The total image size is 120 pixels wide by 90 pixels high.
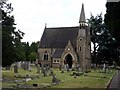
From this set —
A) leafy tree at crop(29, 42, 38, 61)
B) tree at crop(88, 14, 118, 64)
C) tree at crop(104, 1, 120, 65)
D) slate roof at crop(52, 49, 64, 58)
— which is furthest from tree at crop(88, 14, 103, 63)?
tree at crop(104, 1, 120, 65)

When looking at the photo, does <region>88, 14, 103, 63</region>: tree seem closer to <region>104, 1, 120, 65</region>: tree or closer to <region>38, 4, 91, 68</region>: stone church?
<region>38, 4, 91, 68</region>: stone church

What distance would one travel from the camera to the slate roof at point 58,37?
7925cm

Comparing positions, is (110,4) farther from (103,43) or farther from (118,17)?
(103,43)

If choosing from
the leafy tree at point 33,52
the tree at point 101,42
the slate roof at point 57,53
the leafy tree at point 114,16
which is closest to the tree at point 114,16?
the leafy tree at point 114,16

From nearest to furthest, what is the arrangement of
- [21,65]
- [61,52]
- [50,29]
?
[21,65], [61,52], [50,29]

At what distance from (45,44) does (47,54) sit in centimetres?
326

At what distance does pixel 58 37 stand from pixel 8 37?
54056 millimetres

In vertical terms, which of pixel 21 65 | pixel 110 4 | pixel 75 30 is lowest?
pixel 21 65

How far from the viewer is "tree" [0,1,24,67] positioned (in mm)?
27581

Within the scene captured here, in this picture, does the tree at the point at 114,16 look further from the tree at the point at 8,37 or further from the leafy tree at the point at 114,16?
the tree at the point at 8,37

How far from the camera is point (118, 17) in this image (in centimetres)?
1898

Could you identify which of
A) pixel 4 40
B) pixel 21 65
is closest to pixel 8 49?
pixel 4 40

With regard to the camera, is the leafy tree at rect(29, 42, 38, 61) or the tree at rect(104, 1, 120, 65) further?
the leafy tree at rect(29, 42, 38, 61)

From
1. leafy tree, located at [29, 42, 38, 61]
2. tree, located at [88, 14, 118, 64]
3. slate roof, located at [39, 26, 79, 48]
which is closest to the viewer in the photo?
tree, located at [88, 14, 118, 64]
